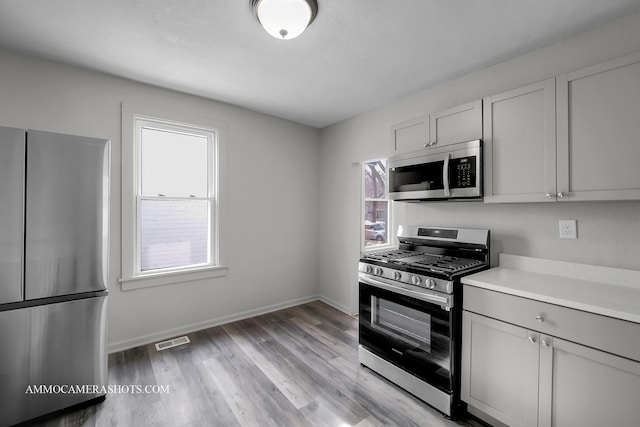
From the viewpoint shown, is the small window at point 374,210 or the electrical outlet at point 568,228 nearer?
the electrical outlet at point 568,228

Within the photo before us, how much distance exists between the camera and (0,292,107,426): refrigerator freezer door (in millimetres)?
1706

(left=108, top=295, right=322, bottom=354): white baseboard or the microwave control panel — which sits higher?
the microwave control panel

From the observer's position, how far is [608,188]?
5.37 feet

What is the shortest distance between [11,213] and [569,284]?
342cm

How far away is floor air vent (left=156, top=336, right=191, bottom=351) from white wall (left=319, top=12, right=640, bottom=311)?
1.92 metres

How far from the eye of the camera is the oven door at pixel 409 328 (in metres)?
1.91

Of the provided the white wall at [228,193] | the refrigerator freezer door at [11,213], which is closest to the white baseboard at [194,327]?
the white wall at [228,193]

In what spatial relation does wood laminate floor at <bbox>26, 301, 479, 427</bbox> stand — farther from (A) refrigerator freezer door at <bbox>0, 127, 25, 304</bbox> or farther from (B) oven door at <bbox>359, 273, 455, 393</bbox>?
(A) refrigerator freezer door at <bbox>0, 127, 25, 304</bbox>

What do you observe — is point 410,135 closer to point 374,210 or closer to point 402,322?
point 374,210

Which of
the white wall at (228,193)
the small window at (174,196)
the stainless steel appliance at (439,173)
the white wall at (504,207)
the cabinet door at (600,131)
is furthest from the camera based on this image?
the small window at (174,196)

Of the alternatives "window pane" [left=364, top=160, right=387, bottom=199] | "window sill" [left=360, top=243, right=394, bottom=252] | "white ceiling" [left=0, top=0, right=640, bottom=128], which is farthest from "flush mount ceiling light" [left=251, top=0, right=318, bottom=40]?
"window sill" [left=360, top=243, right=394, bottom=252]

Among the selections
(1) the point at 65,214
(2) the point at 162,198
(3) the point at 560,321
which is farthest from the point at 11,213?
(3) the point at 560,321

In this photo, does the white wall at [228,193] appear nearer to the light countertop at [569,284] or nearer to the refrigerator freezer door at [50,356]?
the refrigerator freezer door at [50,356]

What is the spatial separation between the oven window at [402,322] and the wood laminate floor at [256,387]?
16.1 inches
